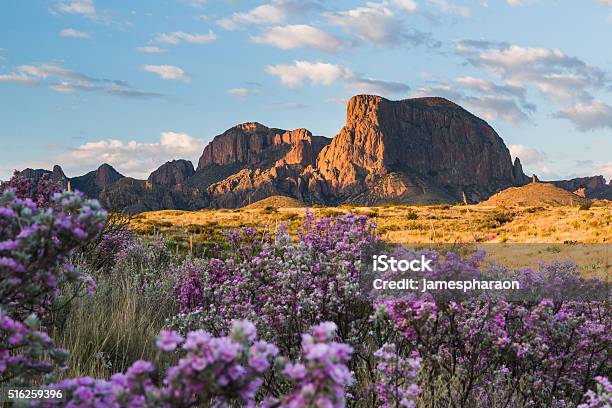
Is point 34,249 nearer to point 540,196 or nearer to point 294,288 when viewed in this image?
point 294,288

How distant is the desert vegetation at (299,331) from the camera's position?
1.90m

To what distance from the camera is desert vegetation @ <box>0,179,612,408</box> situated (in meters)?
1.90

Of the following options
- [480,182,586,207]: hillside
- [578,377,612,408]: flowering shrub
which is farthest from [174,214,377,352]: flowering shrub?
[480,182,586,207]: hillside

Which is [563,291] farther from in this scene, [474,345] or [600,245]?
[600,245]

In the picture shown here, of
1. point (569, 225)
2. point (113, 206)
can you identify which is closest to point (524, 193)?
point (569, 225)

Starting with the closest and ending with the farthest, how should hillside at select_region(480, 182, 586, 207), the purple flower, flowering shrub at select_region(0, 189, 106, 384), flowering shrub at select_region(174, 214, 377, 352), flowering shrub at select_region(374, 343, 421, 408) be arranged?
1. the purple flower
2. flowering shrub at select_region(0, 189, 106, 384)
3. flowering shrub at select_region(374, 343, 421, 408)
4. flowering shrub at select_region(174, 214, 377, 352)
5. hillside at select_region(480, 182, 586, 207)

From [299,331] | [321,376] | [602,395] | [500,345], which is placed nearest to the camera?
[321,376]

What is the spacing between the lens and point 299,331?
5.27 meters

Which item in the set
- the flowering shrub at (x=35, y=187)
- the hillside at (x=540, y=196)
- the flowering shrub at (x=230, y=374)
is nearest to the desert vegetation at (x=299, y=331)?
the flowering shrub at (x=230, y=374)

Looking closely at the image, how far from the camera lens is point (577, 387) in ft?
18.4

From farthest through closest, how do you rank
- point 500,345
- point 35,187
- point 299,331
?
point 35,187, point 299,331, point 500,345

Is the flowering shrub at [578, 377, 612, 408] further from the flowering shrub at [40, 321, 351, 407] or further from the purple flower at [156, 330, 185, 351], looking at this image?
the purple flower at [156, 330, 185, 351]

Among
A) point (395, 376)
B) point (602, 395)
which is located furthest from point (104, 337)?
point (602, 395)

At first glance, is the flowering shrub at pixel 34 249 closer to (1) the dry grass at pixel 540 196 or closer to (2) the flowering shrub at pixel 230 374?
(2) the flowering shrub at pixel 230 374
